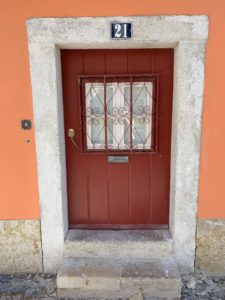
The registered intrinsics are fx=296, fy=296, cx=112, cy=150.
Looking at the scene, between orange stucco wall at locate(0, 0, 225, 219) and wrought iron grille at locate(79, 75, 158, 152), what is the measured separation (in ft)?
1.82

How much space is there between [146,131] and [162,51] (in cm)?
83

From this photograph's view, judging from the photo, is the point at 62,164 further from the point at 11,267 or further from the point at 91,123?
the point at 11,267

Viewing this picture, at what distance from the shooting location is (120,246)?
3191mm

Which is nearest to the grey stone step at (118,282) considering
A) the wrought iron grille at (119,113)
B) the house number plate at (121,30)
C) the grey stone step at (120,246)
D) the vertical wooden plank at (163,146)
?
the grey stone step at (120,246)

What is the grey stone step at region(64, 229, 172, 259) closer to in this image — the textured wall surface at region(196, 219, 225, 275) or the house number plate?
the textured wall surface at region(196, 219, 225, 275)

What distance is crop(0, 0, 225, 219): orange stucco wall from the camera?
2.71 metres

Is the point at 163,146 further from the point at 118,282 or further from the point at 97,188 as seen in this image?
the point at 118,282

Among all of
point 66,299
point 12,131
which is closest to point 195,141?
point 12,131

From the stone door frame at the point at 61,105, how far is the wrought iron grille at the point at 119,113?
243 millimetres

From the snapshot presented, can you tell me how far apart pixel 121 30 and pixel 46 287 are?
8.77 ft

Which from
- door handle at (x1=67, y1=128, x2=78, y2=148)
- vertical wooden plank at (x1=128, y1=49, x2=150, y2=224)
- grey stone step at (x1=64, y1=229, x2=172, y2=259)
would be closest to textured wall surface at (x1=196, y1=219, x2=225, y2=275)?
grey stone step at (x1=64, y1=229, x2=172, y2=259)

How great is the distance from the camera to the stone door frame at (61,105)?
8.95 ft

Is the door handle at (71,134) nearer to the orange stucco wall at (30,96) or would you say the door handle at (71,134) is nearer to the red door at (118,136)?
the red door at (118,136)

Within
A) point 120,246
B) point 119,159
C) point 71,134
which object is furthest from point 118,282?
point 71,134
